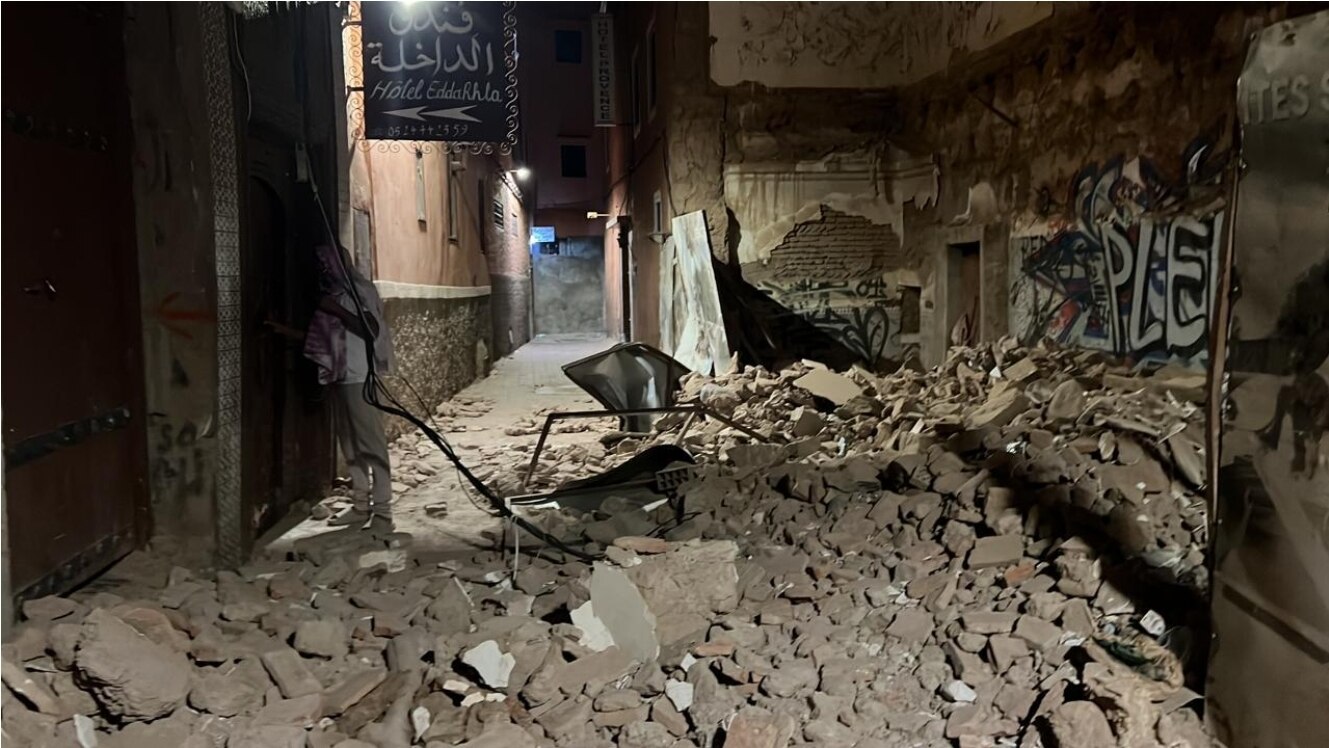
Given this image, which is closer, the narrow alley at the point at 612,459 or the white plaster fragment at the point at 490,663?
the narrow alley at the point at 612,459

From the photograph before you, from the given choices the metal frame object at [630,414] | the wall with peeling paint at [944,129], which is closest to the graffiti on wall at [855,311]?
the wall with peeling paint at [944,129]

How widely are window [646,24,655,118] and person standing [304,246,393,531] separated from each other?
929 cm

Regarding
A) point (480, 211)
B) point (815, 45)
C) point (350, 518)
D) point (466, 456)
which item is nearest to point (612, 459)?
point (466, 456)

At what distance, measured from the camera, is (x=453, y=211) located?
507 inches

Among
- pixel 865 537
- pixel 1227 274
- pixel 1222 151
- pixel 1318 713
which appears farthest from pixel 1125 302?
pixel 1318 713

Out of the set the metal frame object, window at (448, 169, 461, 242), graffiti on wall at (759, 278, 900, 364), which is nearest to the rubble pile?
the metal frame object

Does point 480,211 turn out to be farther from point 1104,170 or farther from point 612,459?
point 1104,170

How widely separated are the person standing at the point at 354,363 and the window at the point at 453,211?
22.7 feet

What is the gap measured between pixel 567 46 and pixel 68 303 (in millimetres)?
27531

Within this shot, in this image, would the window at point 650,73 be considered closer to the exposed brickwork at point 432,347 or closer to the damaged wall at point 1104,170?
the exposed brickwork at point 432,347

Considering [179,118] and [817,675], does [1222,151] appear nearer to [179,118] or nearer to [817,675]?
[817,675]

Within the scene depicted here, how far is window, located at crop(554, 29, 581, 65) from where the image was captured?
28.7 meters

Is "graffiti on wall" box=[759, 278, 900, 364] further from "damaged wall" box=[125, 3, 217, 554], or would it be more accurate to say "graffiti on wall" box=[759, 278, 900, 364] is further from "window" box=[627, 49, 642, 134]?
"damaged wall" box=[125, 3, 217, 554]

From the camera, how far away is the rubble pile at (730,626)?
3074 millimetres
